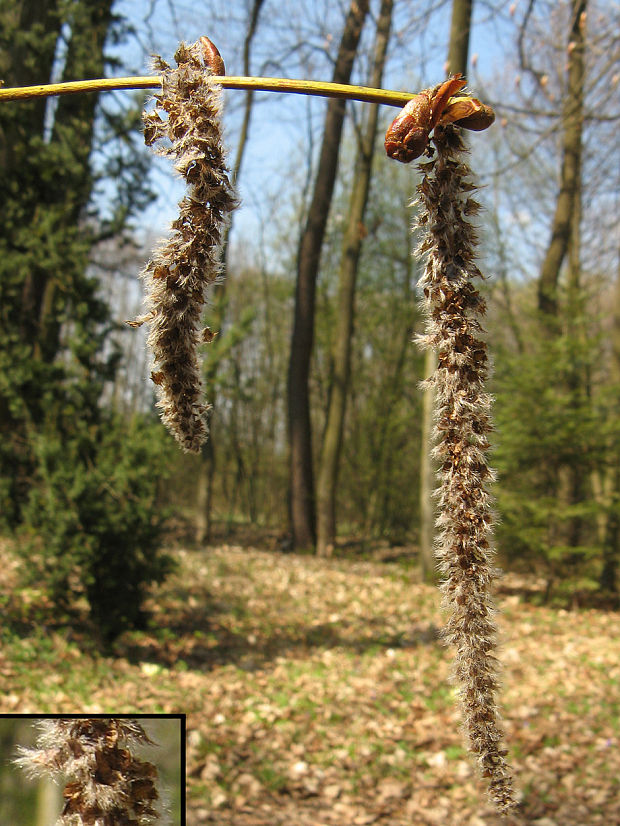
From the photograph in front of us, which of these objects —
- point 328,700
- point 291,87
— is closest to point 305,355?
point 328,700

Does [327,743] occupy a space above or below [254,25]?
below

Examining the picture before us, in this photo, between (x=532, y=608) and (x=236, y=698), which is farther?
(x=532, y=608)

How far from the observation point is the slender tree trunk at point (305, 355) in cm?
1114

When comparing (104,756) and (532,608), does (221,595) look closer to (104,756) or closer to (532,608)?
(532,608)

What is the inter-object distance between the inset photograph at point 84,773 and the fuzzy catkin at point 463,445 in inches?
18.4

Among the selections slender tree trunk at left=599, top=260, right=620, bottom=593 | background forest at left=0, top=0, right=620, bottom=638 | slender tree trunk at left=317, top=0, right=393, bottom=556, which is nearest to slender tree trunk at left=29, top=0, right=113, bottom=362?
background forest at left=0, top=0, right=620, bottom=638

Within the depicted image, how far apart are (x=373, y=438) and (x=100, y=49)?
30.8ft

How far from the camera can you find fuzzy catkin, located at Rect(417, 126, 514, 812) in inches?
33.8

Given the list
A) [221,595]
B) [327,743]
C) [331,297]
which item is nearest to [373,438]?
[331,297]

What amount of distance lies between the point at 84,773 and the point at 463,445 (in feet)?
2.19

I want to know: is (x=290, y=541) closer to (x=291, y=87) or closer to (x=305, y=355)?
(x=305, y=355)

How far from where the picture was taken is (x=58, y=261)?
5625 millimetres

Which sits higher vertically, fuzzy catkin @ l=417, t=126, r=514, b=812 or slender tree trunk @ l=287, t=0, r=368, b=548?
slender tree trunk @ l=287, t=0, r=368, b=548

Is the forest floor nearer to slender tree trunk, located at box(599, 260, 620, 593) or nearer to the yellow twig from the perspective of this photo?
slender tree trunk, located at box(599, 260, 620, 593)
